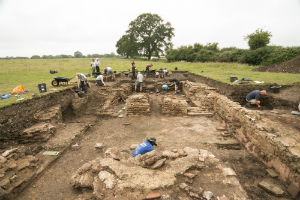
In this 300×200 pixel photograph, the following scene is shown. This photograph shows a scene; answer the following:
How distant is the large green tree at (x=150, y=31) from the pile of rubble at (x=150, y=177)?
40.7 meters

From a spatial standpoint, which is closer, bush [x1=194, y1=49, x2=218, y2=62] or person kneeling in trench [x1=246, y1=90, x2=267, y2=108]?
person kneeling in trench [x1=246, y1=90, x2=267, y2=108]

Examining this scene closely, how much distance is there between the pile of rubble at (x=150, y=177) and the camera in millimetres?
3044

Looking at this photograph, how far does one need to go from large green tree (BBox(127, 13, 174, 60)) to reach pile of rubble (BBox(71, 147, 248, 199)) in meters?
40.7

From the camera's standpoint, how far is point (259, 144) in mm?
4742

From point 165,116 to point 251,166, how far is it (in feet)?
15.9

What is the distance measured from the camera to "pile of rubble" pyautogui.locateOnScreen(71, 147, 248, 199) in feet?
9.99

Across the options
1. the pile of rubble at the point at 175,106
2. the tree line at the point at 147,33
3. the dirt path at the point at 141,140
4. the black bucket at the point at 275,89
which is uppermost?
the tree line at the point at 147,33

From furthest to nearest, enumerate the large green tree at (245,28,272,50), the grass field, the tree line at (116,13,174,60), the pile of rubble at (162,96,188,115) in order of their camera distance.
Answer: the tree line at (116,13,174,60) → the large green tree at (245,28,272,50) → the grass field → the pile of rubble at (162,96,188,115)

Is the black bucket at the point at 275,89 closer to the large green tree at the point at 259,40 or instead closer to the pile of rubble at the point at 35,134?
the pile of rubble at the point at 35,134

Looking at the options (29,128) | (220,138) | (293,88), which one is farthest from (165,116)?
(293,88)

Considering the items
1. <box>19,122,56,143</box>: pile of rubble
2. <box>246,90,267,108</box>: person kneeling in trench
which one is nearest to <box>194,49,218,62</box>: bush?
<box>246,90,267,108</box>: person kneeling in trench

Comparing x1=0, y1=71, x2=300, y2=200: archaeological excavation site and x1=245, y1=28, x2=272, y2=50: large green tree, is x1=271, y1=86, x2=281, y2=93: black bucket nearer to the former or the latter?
x1=0, y1=71, x2=300, y2=200: archaeological excavation site

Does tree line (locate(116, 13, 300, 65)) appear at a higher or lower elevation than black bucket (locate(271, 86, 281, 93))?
higher

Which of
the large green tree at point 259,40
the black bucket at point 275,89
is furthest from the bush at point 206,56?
the black bucket at point 275,89
